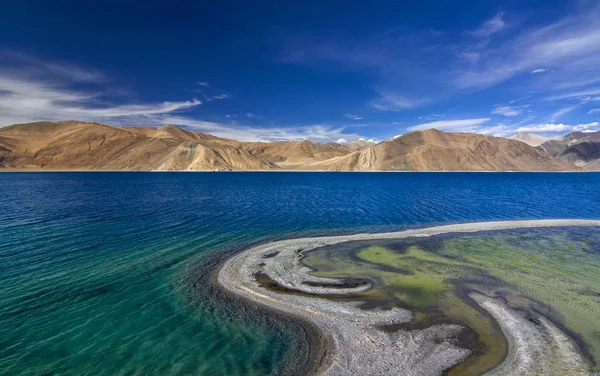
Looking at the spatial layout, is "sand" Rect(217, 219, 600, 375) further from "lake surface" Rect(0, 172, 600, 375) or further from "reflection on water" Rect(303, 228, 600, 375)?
"lake surface" Rect(0, 172, 600, 375)

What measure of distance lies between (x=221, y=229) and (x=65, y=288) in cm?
1577

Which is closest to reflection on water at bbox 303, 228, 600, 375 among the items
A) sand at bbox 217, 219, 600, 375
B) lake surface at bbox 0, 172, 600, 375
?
sand at bbox 217, 219, 600, 375

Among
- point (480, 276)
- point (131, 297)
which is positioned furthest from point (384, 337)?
point (131, 297)

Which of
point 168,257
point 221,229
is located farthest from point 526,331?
point 221,229

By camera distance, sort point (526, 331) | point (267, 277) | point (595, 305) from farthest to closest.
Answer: point (267, 277)
point (595, 305)
point (526, 331)

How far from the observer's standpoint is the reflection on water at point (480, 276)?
41.1ft

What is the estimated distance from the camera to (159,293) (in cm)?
1633

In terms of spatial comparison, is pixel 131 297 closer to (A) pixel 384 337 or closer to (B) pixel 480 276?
(A) pixel 384 337

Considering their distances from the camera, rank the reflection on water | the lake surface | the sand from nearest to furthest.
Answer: the sand → the lake surface → the reflection on water

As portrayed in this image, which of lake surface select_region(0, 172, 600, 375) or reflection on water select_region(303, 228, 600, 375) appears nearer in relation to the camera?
lake surface select_region(0, 172, 600, 375)

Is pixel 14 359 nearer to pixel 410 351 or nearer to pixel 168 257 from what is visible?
pixel 168 257

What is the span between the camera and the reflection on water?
12.5m

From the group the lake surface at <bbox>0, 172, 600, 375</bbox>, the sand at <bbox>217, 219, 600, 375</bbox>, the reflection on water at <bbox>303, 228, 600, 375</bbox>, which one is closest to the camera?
the sand at <bbox>217, 219, 600, 375</bbox>

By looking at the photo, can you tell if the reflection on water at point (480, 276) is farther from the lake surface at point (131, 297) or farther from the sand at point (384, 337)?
the lake surface at point (131, 297)
